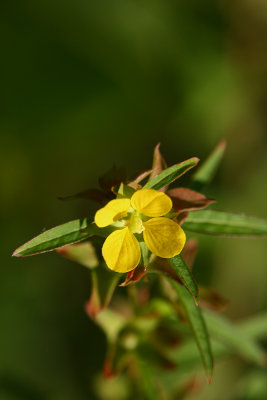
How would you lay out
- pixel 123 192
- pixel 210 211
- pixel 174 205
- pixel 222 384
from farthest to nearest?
pixel 222 384, pixel 210 211, pixel 174 205, pixel 123 192

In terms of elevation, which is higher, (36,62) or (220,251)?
(36,62)

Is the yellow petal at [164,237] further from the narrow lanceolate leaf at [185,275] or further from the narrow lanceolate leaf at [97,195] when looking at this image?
the narrow lanceolate leaf at [97,195]

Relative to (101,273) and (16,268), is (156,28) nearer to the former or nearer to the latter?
(16,268)

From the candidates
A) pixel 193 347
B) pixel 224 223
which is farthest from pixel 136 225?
pixel 193 347

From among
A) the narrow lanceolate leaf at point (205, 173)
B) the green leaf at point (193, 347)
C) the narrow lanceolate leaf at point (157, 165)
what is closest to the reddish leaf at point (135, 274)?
the narrow lanceolate leaf at point (157, 165)

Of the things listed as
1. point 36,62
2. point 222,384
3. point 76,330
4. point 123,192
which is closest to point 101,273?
point 123,192

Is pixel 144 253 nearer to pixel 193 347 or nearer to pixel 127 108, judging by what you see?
pixel 193 347
